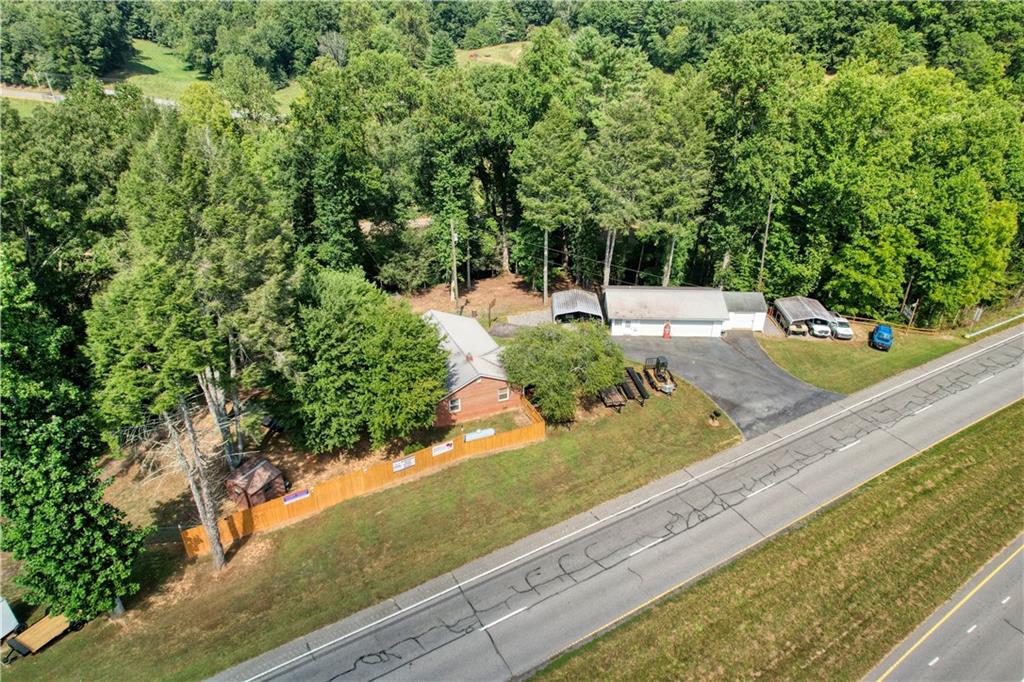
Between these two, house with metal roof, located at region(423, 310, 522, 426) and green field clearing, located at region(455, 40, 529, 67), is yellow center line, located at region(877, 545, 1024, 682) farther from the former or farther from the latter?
green field clearing, located at region(455, 40, 529, 67)

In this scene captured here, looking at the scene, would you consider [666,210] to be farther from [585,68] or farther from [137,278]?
[137,278]

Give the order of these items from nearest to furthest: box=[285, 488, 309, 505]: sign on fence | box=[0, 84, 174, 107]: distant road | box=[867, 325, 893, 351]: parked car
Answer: box=[285, 488, 309, 505]: sign on fence, box=[867, 325, 893, 351]: parked car, box=[0, 84, 174, 107]: distant road

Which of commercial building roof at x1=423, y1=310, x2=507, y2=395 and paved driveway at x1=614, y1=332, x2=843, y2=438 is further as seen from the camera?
paved driveway at x1=614, y1=332, x2=843, y2=438

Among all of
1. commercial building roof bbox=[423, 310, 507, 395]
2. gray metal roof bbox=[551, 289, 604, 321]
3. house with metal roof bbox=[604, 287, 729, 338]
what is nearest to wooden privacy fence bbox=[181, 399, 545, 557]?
commercial building roof bbox=[423, 310, 507, 395]

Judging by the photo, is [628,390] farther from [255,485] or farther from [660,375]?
[255,485]

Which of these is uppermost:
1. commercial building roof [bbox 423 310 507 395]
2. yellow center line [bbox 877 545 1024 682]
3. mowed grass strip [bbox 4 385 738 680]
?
commercial building roof [bbox 423 310 507 395]

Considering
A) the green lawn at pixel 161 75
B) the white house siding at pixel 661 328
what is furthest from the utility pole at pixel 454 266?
the green lawn at pixel 161 75
